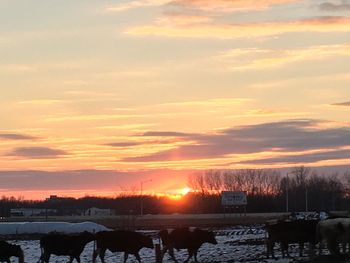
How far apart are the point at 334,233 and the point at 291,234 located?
262 cm

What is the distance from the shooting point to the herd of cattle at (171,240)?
33.2 m

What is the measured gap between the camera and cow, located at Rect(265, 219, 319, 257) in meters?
34.0

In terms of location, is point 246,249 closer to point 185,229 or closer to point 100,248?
point 185,229

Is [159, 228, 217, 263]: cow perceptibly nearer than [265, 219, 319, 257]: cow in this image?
No

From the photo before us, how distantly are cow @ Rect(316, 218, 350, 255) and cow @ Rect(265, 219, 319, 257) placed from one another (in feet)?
2.39

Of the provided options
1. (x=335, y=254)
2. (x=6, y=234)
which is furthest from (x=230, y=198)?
(x=335, y=254)

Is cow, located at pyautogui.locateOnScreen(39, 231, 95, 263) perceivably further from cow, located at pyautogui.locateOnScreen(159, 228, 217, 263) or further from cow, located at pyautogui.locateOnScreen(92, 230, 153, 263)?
cow, located at pyautogui.locateOnScreen(159, 228, 217, 263)

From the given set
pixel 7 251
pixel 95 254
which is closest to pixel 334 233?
pixel 95 254

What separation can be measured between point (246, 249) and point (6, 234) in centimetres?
4411

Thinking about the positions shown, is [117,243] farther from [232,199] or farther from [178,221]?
[232,199]

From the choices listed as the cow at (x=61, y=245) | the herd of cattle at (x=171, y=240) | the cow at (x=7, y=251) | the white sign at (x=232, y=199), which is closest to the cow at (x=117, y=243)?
the herd of cattle at (x=171, y=240)

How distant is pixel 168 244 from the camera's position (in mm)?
35344

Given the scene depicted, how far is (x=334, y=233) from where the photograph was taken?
3275 centimetres

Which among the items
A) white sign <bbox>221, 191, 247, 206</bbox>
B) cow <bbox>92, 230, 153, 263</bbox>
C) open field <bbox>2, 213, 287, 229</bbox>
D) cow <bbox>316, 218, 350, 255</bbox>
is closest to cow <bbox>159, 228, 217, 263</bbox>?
cow <bbox>92, 230, 153, 263</bbox>
